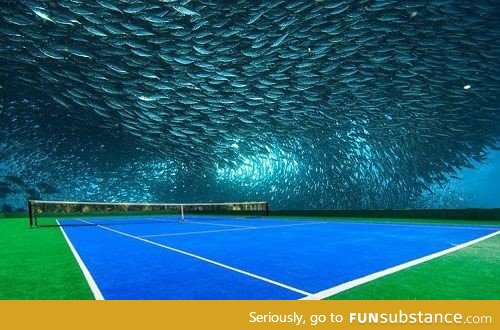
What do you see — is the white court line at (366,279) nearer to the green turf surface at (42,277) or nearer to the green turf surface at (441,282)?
the green turf surface at (441,282)

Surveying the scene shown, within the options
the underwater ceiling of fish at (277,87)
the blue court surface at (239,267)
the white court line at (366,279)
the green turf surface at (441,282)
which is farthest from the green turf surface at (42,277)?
the underwater ceiling of fish at (277,87)

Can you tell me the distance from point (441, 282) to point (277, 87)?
1729 centimetres

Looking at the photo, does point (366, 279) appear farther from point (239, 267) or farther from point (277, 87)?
point (277, 87)

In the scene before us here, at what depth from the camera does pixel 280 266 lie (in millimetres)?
4793

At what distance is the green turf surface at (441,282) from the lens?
325 centimetres

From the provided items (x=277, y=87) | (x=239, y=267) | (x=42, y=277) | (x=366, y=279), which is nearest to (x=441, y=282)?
(x=366, y=279)

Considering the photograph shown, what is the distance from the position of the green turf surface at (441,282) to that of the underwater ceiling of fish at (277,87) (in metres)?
11.9

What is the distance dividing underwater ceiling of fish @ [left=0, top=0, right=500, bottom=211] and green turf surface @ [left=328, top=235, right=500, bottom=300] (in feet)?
39.2

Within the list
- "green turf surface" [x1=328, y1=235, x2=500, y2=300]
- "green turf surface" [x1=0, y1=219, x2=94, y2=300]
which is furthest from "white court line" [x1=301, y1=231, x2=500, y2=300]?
"green turf surface" [x1=0, y1=219, x2=94, y2=300]

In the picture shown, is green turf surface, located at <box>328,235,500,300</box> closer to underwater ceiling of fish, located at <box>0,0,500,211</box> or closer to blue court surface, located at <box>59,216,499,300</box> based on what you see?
blue court surface, located at <box>59,216,499,300</box>

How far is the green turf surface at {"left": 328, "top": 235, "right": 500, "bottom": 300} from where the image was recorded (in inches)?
128

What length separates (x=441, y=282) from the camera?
3.69 m

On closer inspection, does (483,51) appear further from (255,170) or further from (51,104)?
(51,104)
